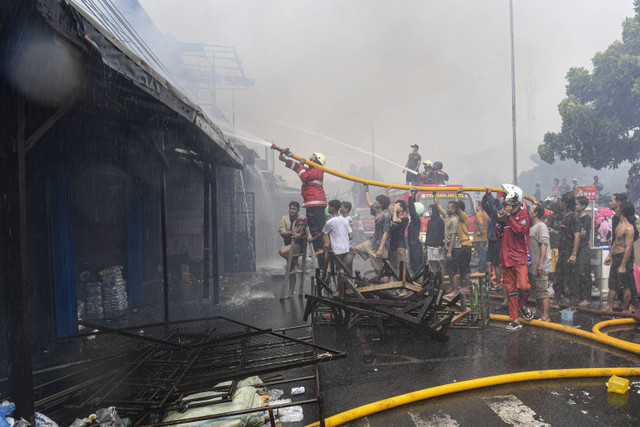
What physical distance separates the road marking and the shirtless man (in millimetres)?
4159

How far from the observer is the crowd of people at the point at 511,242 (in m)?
5.86

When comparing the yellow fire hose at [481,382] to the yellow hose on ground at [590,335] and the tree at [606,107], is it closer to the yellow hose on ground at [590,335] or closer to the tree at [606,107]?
the yellow hose on ground at [590,335]

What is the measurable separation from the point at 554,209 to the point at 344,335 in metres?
6.39

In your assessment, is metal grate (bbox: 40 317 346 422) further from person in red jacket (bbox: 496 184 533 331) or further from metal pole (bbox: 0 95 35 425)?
person in red jacket (bbox: 496 184 533 331)

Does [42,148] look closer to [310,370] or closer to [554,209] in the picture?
[310,370]

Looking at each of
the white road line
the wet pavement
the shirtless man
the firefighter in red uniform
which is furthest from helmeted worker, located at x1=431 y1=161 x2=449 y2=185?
the white road line

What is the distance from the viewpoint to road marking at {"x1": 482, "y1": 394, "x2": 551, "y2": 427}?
3.18 metres

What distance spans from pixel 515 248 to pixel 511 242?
11 centimetres

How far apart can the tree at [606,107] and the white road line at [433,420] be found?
79.1 ft

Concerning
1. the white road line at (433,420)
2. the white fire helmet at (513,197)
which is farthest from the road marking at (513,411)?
the white fire helmet at (513,197)

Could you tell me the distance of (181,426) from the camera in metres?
2.83

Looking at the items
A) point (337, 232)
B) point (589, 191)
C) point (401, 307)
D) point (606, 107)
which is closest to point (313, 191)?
point (337, 232)

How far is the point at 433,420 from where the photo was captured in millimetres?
3264

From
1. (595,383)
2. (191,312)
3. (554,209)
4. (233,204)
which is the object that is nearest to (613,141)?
(554,209)
